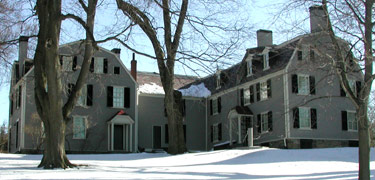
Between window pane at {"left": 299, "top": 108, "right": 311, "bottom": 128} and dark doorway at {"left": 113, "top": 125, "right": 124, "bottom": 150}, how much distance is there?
12.2 meters

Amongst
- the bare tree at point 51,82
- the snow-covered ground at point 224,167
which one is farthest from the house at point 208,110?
the bare tree at point 51,82

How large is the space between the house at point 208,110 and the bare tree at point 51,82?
1169 cm

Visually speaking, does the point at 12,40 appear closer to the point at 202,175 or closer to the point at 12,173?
the point at 12,173

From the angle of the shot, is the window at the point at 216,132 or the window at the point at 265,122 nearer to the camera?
the window at the point at 265,122

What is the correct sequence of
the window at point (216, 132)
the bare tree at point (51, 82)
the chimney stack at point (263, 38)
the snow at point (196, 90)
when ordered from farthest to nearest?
1. the snow at point (196, 90)
2. the window at point (216, 132)
3. the chimney stack at point (263, 38)
4. the bare tree at point (51, 82)

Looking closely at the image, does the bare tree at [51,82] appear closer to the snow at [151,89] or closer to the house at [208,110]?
the house at [208,110]

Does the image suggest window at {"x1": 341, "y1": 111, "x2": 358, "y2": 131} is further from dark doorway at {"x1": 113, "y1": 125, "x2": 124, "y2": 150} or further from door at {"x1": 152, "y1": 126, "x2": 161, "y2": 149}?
dark doorway at {"x1": 113, "y1": 125, "x2": 124, "y2": 150}

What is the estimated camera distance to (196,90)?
36188 millimetres

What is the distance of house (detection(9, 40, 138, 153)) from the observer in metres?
30.1

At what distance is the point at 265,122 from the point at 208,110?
774 centimetres

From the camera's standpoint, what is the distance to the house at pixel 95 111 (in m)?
30.1

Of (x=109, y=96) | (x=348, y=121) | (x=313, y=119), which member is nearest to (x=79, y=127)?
(x=109, y=96)

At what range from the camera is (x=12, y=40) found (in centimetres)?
1532

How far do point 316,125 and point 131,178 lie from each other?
19074 mm
